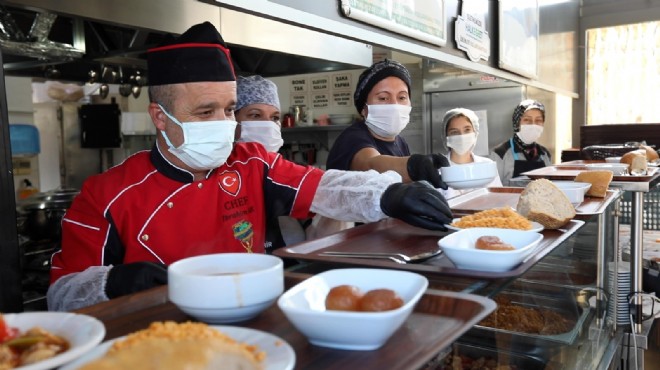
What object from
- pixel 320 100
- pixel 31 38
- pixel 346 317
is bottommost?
pixel 346 317

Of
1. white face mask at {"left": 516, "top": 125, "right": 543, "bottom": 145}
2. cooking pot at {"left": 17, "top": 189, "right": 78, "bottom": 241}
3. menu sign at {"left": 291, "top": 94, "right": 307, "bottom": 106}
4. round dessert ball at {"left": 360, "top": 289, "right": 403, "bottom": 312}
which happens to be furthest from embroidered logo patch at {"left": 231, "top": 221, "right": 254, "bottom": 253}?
menu sign at {"left": 291, "top": 94, "right": 307, "bottom": 106}

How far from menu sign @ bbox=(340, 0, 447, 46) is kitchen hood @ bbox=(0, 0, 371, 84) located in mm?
340

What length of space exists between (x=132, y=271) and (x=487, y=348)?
82cm

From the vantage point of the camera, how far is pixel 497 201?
195 cm

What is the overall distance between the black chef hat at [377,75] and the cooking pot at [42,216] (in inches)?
60.5

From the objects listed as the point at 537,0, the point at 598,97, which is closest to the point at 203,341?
the point at 537,0

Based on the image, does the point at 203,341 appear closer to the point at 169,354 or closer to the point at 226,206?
the point at 169,354

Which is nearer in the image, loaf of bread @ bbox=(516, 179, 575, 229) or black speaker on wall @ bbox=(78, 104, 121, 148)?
loaf of bread @ bbox=(516, 179, 575, 229)

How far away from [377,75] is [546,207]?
4.37 ft

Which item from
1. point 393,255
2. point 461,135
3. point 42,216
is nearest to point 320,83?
point 461,135

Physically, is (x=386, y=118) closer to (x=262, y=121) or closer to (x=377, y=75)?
(x=377, y=75)

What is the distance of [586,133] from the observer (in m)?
4.10

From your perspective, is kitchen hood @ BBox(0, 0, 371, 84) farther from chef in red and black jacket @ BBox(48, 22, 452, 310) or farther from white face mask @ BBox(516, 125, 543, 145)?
white face mask @ BBox(516, 125, 543, 145)

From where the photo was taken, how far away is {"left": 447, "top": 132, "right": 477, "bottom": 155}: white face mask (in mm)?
3781
